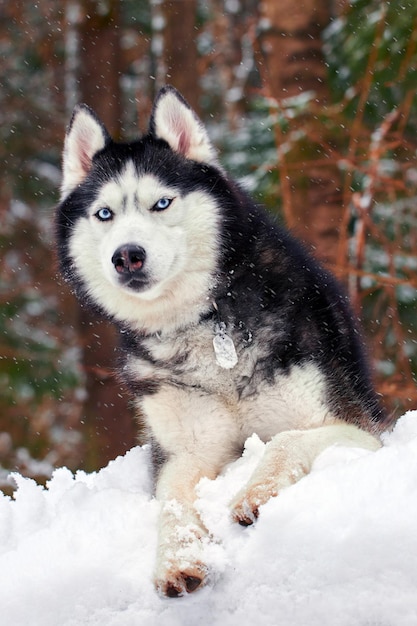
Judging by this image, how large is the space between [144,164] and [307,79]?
176 inches

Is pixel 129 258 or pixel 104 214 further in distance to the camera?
pixel 104 214

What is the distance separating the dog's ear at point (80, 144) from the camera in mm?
3736

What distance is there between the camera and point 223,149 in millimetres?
8898

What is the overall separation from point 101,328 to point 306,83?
403cm

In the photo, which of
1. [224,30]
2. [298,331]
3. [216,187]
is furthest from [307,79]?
[224,30]

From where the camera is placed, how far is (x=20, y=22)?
1156 cm

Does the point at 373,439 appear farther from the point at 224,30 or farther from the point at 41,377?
the point at 224,30

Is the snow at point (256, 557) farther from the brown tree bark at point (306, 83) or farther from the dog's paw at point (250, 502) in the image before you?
the brown tree bark at point (306, 83)

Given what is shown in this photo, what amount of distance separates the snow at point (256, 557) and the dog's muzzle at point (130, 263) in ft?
3.05

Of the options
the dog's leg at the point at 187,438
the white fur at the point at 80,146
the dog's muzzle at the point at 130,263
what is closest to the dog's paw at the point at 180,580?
the dog's leg at the point at 187,438

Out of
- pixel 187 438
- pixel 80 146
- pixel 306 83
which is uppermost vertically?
pixel 306 83

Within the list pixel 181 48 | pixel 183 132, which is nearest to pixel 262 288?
pixel 183 132

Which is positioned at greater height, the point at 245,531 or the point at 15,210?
the point at 245,531

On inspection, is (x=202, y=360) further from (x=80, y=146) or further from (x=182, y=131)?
(x=80, y=146)
